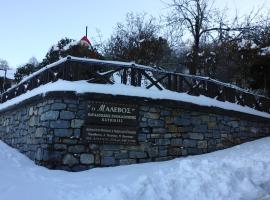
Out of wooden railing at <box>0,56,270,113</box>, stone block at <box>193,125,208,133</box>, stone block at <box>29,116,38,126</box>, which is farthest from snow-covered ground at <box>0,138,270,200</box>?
wooden railing at <box>0,56,270,113</box>

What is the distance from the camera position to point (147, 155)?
1099 cm

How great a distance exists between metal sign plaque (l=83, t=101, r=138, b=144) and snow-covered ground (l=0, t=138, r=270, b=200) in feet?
2.38

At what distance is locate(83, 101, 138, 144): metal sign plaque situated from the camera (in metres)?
10.4

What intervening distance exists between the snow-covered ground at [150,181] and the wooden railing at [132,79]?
2.27 metres

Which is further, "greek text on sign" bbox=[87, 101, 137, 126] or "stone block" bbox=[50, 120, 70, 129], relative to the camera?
"greek text on sign" bbox=[87, 101, 137, 126]

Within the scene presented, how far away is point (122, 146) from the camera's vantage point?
10.7 meters

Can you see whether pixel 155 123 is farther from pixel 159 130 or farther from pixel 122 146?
pixel 122 146

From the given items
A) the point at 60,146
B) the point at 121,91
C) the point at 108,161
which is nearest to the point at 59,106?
the point at 60,146

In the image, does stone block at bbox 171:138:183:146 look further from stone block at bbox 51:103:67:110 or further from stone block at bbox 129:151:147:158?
stone block at bbox 51:103:67:110

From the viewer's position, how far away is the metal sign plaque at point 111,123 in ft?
34.1

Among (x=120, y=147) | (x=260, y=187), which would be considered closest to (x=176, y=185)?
(x=260, y=187)

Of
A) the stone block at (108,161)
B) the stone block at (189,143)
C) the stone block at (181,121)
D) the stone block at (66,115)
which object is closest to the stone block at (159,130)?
the stone block at (181,121)

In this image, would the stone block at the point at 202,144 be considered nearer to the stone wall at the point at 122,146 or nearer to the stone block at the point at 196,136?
the stone wall at the point at 122,146

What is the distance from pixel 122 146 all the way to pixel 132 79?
5.79 ft
